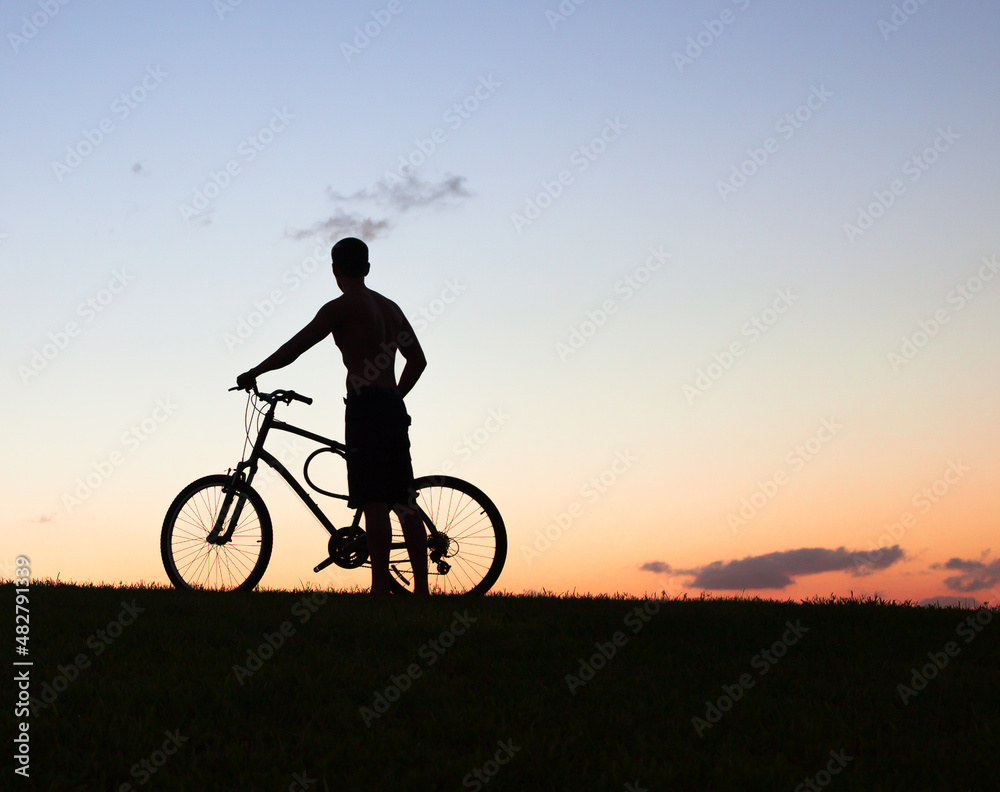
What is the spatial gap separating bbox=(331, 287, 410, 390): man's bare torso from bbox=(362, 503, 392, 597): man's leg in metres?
1.06

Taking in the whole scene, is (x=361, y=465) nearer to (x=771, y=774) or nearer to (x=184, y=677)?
(x=184, y=677)

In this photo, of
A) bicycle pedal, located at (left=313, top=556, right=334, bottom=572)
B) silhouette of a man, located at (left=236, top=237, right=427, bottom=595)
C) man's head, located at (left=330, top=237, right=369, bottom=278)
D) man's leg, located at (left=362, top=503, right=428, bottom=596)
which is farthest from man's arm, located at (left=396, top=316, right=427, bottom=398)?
bicycle pedal, located at (left=313, top=556, right=334, bottom=572)

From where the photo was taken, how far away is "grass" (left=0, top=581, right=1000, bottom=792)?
16.0 ft

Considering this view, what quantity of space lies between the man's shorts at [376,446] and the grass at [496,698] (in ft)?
2.99

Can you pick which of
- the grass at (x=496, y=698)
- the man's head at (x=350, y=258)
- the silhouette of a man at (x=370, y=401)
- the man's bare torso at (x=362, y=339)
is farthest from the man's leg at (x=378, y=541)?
the man's head at (x=350, y=258)

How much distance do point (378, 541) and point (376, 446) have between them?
2.72ft

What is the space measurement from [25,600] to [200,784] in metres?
4.21

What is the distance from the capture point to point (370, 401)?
7992 millimetres

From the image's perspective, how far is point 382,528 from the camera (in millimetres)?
8148

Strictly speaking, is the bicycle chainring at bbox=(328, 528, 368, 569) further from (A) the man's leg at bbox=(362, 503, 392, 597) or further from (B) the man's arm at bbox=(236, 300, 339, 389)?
(B) the man's arm at bbox=(236, 300, 339, 389)

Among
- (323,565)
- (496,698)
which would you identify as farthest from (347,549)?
(496,698)

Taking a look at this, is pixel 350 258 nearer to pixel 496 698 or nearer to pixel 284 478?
pixel 284 478

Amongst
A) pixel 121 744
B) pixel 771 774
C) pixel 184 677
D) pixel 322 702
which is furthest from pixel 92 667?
pixel 771 774

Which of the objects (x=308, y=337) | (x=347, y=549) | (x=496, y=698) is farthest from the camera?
(x=347, y=549)
